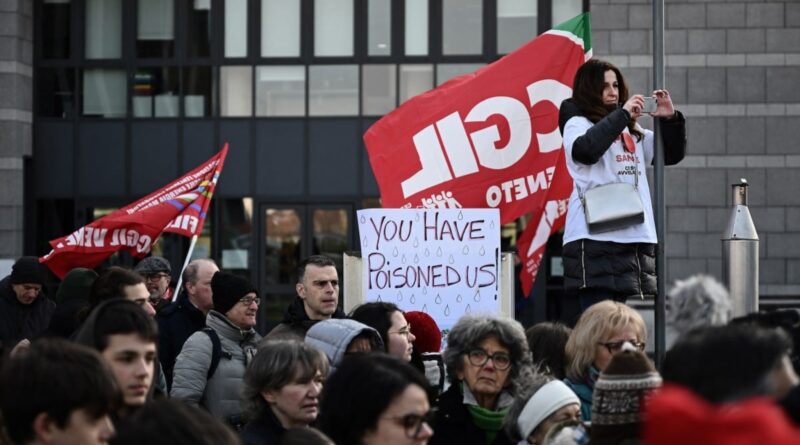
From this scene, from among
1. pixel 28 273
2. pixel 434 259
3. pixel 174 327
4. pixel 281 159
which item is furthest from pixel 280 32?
pixel 174 327

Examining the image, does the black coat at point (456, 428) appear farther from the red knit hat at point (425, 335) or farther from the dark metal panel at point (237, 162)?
the dark metal panel at point (237, 162)

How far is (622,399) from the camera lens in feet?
15.6

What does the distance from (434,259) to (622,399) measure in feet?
17.8

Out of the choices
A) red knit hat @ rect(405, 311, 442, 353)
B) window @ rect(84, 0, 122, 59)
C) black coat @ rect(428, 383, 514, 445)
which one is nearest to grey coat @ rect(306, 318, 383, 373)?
black coat @ rect(428, 383, 514, 445)

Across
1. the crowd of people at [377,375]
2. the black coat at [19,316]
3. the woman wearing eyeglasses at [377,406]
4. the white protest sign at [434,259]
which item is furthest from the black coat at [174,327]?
the woman wearing eyeglasses at [377,406]

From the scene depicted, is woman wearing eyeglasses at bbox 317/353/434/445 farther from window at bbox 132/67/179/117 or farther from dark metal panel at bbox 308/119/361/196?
window at bbox 132/67/179/117

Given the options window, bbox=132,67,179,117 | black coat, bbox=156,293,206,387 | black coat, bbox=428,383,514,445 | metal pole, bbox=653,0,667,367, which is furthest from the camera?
window, bbox=132,67,179,117

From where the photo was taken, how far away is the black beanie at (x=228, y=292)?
27.9 feet

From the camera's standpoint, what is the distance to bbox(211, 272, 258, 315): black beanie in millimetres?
8492

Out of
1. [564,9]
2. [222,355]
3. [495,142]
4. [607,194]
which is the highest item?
[564,9]

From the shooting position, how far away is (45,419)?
12.7ft

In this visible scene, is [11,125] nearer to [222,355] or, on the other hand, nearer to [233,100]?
[233,100]

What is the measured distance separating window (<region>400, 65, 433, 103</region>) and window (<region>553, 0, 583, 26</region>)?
2.17 metres

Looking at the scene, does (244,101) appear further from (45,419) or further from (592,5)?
(45,419)
